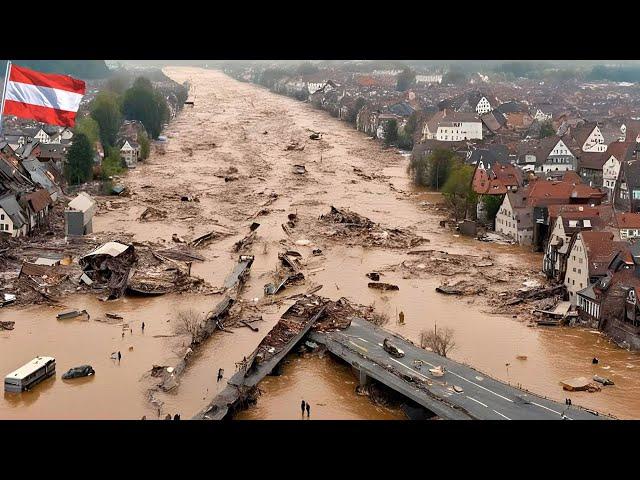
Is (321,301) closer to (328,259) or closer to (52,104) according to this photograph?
(328,259)

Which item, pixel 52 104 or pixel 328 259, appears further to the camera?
pixel 328 259

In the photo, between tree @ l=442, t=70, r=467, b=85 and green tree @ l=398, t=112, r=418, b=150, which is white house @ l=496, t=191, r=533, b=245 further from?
tree @ l=442, t=70, r=467, b=85

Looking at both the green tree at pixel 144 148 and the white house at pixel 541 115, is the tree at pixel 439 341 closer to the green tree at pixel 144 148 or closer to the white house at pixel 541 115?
the green tree at pixel 144 148

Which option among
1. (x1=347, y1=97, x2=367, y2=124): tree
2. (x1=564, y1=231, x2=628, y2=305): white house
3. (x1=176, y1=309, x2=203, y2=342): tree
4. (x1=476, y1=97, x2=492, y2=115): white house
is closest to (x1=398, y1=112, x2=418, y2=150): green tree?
(x1=347, y1=97, x2=367, y2=124): tree

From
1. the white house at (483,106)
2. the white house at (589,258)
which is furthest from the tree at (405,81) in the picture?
the white house at (589,258)

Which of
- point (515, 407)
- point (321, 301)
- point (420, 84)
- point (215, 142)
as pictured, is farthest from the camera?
point (420, 84)

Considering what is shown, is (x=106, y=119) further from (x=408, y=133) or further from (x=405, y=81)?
(x=405, y=81)

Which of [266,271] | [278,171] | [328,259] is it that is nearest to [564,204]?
[328,259]
